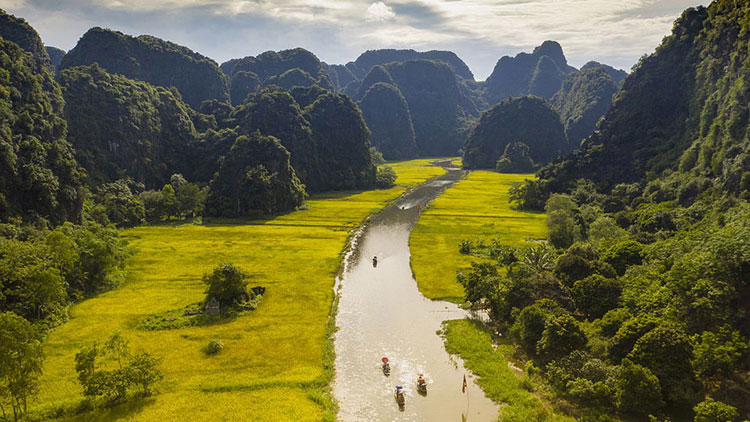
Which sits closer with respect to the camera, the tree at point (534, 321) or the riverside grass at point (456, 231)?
the tree at point (534, 321)

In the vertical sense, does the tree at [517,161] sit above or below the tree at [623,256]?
above

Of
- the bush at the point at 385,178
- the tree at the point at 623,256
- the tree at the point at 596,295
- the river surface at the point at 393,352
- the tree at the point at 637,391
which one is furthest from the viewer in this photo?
the bush at the point at 385,178

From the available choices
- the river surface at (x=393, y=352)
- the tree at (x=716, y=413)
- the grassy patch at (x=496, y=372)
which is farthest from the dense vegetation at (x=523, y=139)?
the tree at (x=716, y=413)

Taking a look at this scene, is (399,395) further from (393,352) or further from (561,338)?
(561,338)

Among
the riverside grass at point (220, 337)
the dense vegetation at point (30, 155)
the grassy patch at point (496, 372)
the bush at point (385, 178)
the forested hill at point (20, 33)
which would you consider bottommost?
the grassy patch at point (496, 372)

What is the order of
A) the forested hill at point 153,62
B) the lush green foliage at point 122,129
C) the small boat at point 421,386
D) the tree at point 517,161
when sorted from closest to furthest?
the small boat at point 421,386
the lush green foliage at point 122,129
the forested hill at point 153,62
the tree at point 517,161

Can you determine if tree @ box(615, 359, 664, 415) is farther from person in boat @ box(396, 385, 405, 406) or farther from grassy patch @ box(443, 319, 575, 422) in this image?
person in boat @ box(396, 385, 405, 406)

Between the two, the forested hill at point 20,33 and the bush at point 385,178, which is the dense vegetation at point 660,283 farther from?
the forested hill at point 20,33

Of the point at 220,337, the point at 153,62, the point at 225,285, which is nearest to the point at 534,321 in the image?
the point at 220,337
